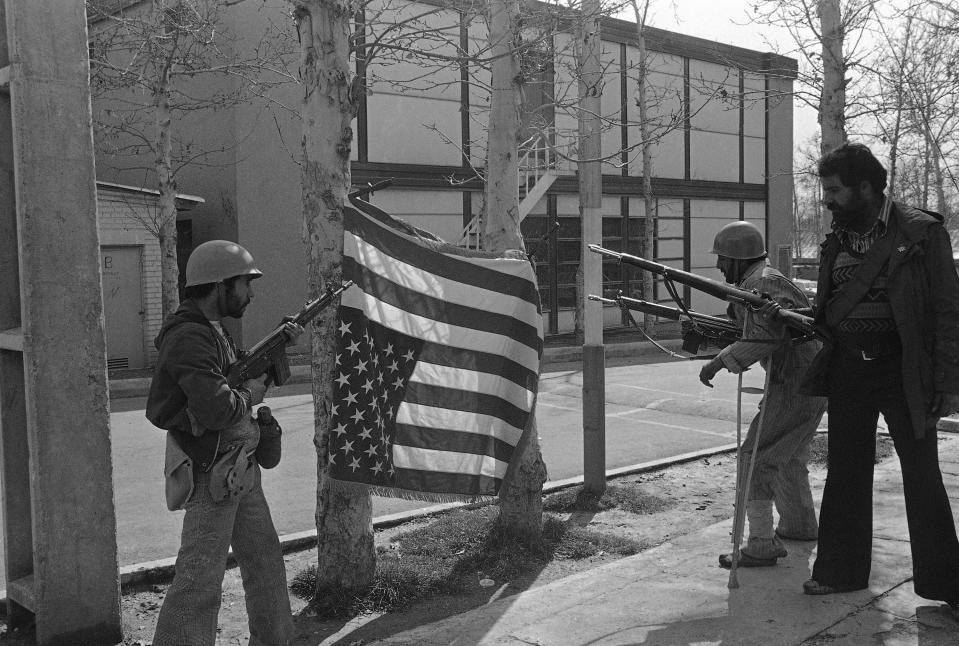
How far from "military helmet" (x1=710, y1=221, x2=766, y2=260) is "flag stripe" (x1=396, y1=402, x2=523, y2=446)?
1522 millimetres

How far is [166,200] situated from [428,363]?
11.6m

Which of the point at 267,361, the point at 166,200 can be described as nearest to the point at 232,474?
the point at 267,361

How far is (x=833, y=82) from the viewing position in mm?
9570

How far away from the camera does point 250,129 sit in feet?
62.0

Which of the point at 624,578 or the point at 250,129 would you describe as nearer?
the point at 624,578

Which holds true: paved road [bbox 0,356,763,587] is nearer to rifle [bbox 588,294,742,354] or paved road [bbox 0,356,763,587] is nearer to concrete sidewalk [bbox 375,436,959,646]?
concrete sidewalk [bbox 375,436,959,646]

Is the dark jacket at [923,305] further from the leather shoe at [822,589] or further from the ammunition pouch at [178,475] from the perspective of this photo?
the ammunition pouch at [178,475]

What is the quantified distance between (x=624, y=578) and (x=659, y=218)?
74.5ft

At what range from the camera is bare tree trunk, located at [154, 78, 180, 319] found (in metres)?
15.2

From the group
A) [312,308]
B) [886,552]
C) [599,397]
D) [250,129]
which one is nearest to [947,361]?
[886,552]

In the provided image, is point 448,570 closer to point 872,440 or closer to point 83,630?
point 83,630

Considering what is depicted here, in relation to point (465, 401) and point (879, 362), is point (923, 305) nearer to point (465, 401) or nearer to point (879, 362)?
point (879, 362)

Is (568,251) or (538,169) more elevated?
(538,169)

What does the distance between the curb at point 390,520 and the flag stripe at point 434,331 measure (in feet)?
6.06
